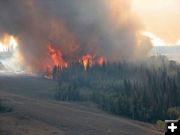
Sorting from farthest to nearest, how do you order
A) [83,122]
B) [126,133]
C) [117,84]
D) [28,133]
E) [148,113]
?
1. [117,84]
2. [148,113]
3. [83,122]
4. [126,133]
5. [28,133]

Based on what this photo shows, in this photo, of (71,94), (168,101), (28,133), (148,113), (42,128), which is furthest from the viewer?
(71,94)

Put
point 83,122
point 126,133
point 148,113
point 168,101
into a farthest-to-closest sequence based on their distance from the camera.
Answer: point 168,101
point 148,113
point 83,122
point 126,133

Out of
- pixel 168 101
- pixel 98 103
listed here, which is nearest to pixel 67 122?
pixel 98 103

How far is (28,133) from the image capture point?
65.2m

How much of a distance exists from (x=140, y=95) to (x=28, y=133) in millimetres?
84536

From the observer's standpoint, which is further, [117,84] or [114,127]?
[117,84]

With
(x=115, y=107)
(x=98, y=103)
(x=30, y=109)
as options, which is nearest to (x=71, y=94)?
(x=98, y=103)

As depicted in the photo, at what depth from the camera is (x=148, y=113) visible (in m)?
127

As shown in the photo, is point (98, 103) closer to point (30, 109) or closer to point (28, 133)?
point (30, 109)

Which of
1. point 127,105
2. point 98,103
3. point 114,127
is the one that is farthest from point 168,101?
point 114,127

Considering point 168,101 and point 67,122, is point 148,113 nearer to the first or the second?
point 168,101

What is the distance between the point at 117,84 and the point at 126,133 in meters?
101

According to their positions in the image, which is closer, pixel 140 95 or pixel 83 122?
pixel 83 122

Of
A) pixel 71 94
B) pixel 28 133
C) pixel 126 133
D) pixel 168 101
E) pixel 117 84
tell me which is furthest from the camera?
pixel 117 84
